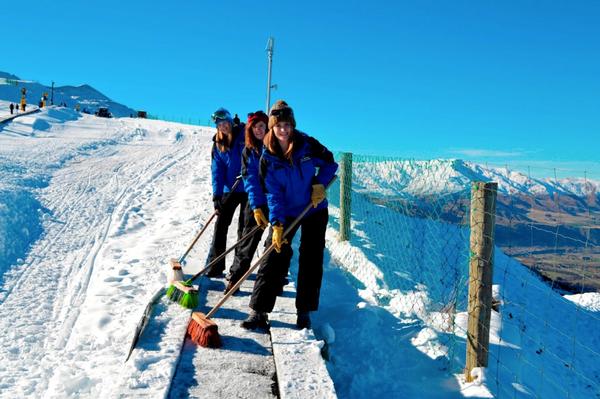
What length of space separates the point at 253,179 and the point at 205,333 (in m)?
1.35

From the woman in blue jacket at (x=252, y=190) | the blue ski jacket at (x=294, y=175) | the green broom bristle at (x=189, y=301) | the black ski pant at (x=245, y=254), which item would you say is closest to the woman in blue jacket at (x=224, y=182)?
the woman in blue jacket at (x=252, y=190)

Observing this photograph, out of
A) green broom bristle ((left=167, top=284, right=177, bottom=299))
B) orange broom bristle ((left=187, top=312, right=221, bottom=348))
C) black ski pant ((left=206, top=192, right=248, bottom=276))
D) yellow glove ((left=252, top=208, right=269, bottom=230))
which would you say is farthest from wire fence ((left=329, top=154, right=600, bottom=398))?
green broom bristle ((left=167, top=284, right=177, bottom=299))

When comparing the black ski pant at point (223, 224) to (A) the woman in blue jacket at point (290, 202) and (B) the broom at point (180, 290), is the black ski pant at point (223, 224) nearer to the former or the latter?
(B) the broom at point (180, 290)

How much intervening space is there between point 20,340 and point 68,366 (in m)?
0.95

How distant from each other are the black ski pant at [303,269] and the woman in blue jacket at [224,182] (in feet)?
4.54

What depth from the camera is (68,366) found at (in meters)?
3.97

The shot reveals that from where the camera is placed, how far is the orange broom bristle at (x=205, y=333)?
3.93 meters

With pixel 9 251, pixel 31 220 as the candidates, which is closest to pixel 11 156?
pixel 31 220

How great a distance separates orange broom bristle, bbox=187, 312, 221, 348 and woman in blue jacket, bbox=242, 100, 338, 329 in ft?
1.23

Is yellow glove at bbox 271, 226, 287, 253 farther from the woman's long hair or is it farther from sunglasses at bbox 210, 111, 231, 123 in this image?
sunglasses at bbox 210, 111, 231, 123

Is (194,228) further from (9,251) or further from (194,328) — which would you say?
(194,328)

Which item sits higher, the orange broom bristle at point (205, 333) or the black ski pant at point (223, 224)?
the black ski pant at point (223, 224)

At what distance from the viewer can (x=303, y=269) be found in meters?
4.37

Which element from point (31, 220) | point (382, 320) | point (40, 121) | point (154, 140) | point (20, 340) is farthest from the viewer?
point (40, 121)
